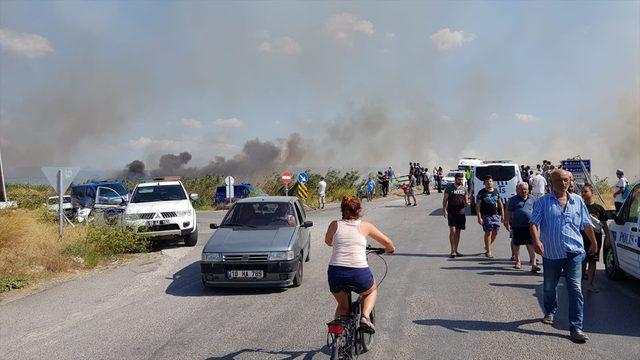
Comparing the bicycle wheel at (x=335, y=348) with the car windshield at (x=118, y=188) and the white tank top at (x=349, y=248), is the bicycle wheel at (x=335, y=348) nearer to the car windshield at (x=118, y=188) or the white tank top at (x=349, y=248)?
the white tank top at (x=349, y=248)

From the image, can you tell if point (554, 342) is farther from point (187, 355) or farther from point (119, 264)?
point (119, 264)

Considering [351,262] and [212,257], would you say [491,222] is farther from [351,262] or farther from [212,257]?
[351,262]

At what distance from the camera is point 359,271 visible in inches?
174

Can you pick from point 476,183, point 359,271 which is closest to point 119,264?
point 359,271

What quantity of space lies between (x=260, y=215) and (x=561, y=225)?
5.06m

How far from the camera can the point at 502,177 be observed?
1916 cm

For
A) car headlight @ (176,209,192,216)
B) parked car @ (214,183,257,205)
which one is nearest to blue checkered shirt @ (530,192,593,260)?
car headlight @ (176,209,192,216)

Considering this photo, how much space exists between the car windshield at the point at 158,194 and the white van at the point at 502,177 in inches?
447

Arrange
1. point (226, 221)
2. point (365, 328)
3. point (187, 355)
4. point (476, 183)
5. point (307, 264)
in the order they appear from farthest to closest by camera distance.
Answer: point (476, 183) → point (307, 264) → point (226, 221) → point (187, 355) → point (365, 328)

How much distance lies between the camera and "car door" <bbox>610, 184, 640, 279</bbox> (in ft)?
21.9

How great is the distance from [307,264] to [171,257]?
11.5 feet

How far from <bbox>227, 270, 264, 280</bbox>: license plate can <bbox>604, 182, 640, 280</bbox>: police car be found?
5.18m

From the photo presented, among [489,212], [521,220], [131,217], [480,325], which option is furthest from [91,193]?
[480,325]

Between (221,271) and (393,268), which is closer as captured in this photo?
(221,271)
